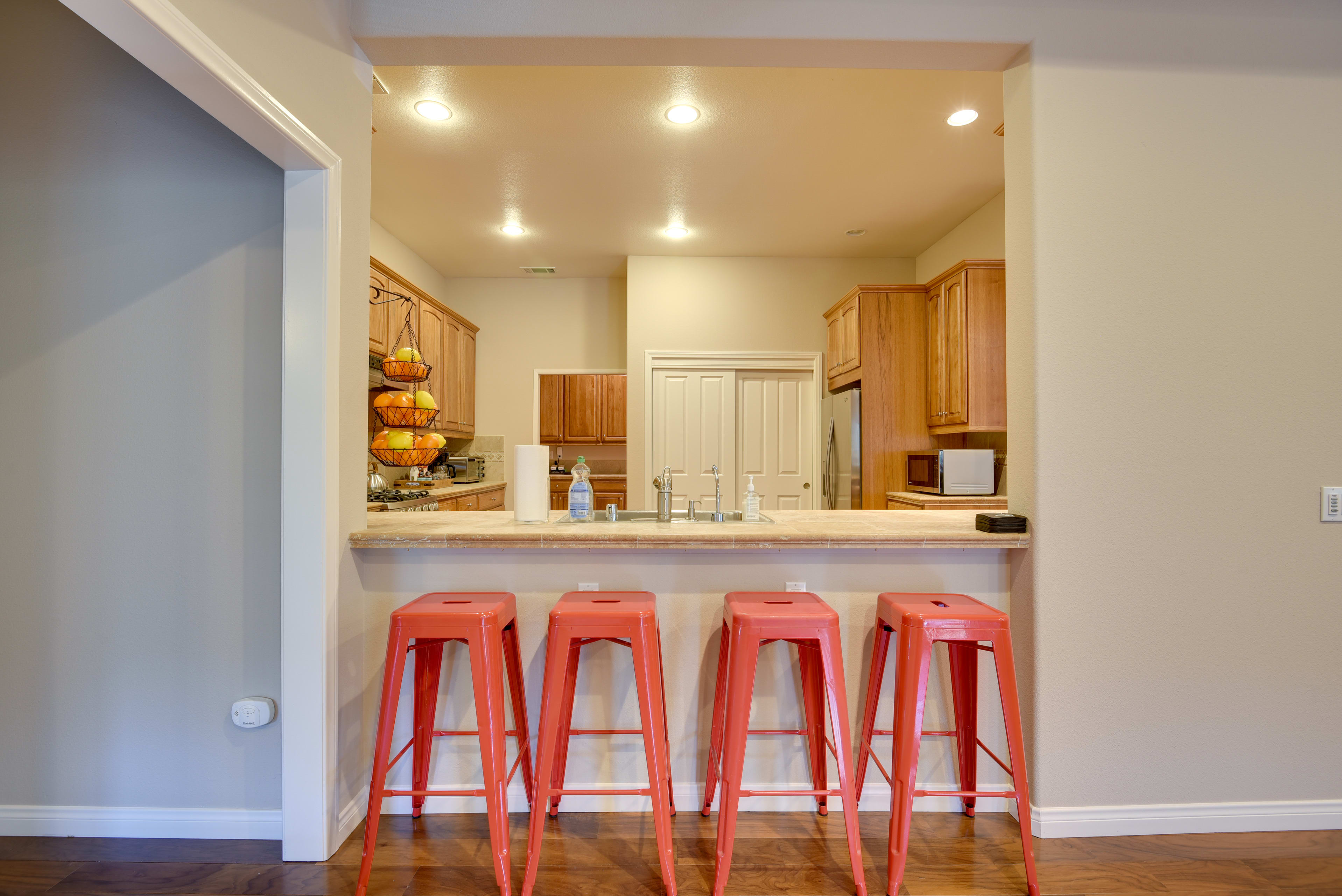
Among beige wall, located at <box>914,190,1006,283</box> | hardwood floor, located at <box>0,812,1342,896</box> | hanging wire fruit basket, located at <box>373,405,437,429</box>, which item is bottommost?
hardwood floor, located at <box>0,812,1342,896</box>

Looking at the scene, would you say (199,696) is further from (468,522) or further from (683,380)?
(683,380)

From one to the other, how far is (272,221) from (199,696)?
4.55 feet

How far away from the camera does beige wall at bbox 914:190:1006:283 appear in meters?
3.68

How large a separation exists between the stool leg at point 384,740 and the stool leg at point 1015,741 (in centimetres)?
154

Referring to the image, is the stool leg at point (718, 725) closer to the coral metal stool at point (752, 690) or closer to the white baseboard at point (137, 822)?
the coral metal stool at point (752, 690)

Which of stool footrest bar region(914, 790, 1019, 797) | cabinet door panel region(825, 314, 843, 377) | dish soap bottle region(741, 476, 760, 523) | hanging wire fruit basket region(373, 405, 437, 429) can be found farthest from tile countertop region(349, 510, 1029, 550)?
cabinet door panel region(825, 314, 843, 377)

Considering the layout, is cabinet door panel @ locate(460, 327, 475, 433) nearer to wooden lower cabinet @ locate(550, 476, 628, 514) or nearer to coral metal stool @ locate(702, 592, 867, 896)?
wooden lower cabinet @ locate(550, 476, 628, 514)

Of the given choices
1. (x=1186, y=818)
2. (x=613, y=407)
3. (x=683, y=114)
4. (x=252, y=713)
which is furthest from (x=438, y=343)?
(x=1186, y=818)

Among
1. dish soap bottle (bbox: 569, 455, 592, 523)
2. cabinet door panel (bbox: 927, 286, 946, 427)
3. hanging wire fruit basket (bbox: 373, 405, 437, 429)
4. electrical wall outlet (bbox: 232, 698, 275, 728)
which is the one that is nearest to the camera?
electrical wall outlet (bbox: 232, 698, 275, 728)

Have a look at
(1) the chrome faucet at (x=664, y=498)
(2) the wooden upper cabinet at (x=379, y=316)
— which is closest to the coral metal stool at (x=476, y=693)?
(1) the chrome faucet at (x=664, y=498)

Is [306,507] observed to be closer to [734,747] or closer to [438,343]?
[734,747]

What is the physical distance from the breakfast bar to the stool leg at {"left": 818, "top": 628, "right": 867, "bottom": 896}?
0.37m

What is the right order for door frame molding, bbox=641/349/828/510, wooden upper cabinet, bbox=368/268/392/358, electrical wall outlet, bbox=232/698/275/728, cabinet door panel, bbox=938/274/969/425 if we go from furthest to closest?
1. door frame molding, bbox=641/349/828/510
2. cabinet door panel, bbox=938/274/969/425
3. wooden upper cabinet, bbox=368/268/392/358
4. electrical wall outlet, bbox=232/698/275/728

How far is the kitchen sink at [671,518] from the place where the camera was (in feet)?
7.25
